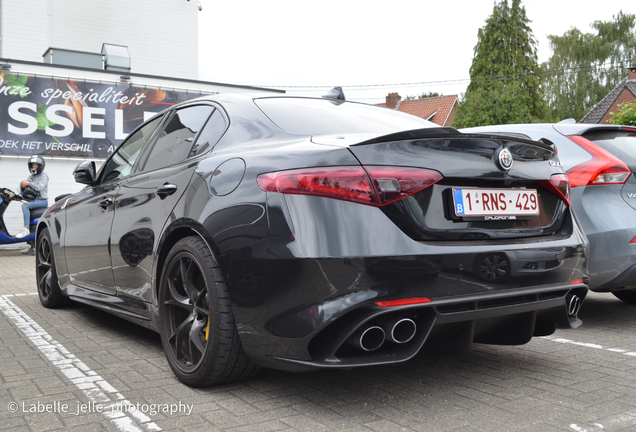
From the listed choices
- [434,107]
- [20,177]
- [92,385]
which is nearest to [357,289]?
[92,385]

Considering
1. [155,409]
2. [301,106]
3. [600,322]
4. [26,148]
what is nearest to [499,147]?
[301,106]

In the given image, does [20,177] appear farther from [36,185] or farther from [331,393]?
[331,393]

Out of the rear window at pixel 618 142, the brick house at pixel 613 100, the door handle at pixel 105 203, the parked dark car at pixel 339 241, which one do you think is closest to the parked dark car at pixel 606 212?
the rear window at pixel 618 142

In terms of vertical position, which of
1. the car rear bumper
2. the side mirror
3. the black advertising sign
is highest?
the black advertising sign

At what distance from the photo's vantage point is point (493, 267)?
260cm

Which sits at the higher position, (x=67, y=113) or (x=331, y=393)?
(x=67, y=113)

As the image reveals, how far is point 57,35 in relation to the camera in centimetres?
2059

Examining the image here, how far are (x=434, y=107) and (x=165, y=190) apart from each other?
55274 mm

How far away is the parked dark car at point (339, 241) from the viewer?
2.41 meters

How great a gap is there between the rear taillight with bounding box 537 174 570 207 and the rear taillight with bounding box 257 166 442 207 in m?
0.82

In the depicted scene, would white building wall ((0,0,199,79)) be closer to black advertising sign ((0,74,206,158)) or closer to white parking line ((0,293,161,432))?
black advertising sign ((0,74,206,158))

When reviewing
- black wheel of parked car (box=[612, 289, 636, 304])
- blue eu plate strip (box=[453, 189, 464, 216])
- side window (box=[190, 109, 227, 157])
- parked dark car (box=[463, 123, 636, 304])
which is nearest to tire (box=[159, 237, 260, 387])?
side window (box=[190, 109, 227, 157])

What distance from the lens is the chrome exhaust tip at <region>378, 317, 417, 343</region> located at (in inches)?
94.3

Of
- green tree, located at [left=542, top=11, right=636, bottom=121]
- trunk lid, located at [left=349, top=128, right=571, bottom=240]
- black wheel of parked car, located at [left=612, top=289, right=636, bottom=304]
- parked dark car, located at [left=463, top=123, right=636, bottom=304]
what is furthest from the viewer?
green tree, located at [left=542, top=11, right=636, bottom=121]
